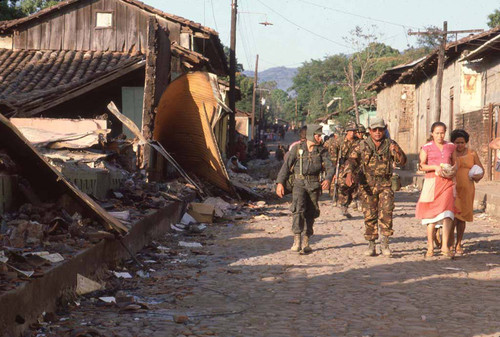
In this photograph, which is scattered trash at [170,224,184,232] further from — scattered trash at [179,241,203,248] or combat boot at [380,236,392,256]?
combat boot at [380,236,392,256]

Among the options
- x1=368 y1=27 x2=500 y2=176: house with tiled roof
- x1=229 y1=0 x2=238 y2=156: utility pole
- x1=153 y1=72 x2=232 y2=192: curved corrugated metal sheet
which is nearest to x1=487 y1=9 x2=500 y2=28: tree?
x1=368 y1=27 x2=500 y2=176: house with tiled roof

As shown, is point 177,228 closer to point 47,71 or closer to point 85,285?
A: point 85,285

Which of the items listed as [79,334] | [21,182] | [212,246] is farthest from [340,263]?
[79,334]

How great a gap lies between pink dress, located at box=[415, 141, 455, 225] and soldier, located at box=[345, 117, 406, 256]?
1.37 feet

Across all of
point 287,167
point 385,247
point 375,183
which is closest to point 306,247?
point 385,247

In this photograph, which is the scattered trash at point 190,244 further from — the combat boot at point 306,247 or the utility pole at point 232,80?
the utility pole at point 232,80

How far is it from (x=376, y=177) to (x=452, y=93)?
72.7ft

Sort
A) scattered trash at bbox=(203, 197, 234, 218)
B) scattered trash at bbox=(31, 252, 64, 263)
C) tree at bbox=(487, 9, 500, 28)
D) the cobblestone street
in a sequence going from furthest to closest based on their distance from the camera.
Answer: tree at bbox=(487, 9, 500, 28) < scattered trash at bbox=(203, 197, 234, 218) < scattered trash at bbox=(31, 252, 64, 263) < the cobblestone street

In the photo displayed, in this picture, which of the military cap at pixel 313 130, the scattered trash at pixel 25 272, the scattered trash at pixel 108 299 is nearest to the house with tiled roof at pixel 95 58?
the military cap at pixel 313 130

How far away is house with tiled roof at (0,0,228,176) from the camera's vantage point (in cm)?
1688

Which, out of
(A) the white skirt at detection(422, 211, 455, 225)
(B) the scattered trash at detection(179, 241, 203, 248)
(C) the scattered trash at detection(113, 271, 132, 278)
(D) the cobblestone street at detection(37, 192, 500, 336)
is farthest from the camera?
(B) the scattered trash at detection(179, 241, 203, 248)

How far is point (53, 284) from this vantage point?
559 cm

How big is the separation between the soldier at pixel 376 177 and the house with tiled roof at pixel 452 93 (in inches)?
488

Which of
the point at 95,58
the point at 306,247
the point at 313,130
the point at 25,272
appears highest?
the point at 95,58
